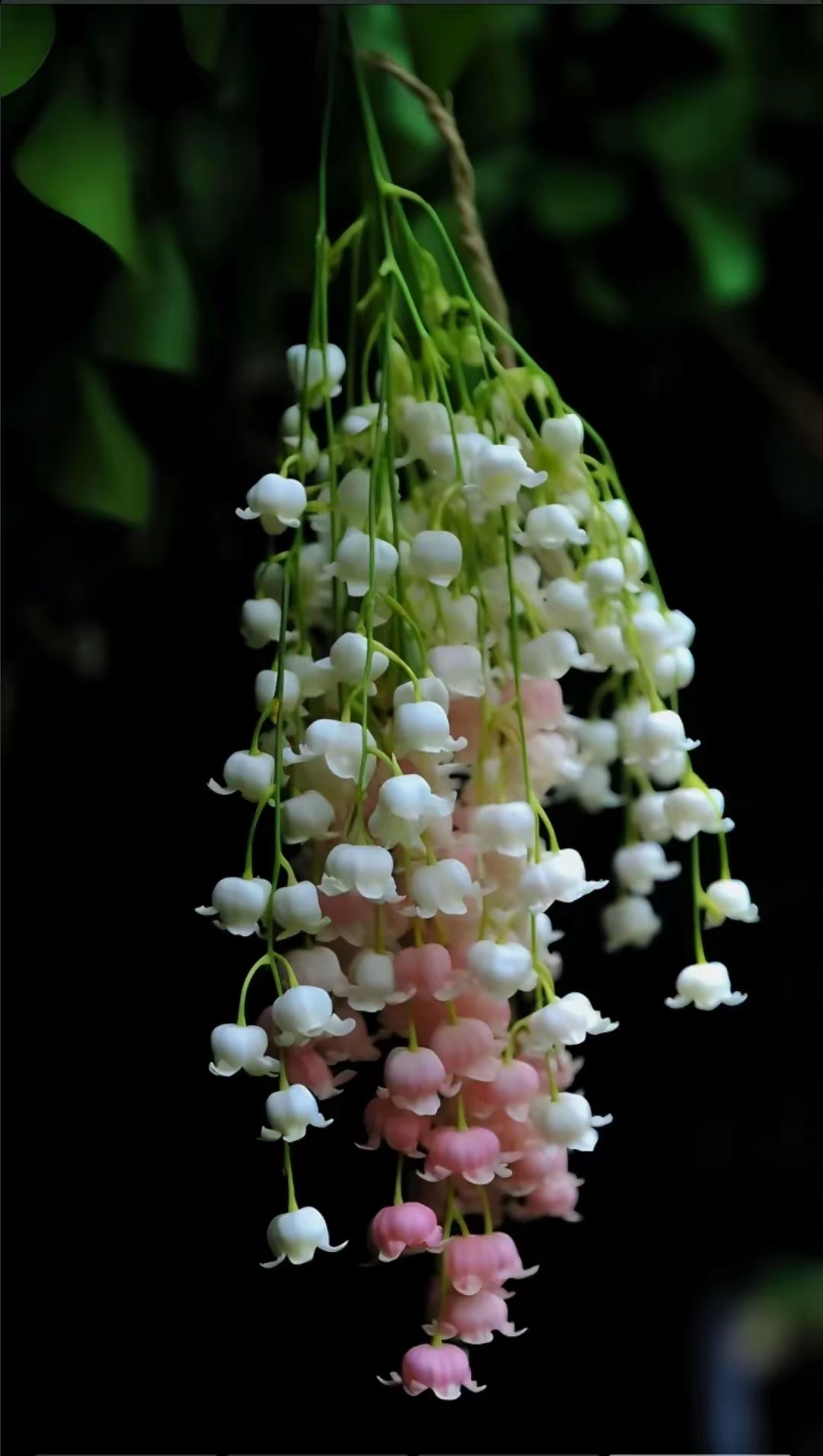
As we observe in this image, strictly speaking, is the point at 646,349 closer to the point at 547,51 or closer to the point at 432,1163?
the point at 547,51

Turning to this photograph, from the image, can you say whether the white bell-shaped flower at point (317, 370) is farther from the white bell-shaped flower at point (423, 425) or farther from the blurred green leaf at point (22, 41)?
the blurred green leaf at point (22, 41)

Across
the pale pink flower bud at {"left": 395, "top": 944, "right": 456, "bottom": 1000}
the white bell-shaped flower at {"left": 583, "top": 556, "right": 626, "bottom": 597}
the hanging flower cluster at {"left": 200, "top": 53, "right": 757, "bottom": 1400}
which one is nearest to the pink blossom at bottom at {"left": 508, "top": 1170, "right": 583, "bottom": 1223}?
the hanging flower cluster at {"left": 200, "top": 53, "right": 757, "bottom": 1400}

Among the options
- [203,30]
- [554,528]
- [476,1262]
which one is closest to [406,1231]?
[476,1262]

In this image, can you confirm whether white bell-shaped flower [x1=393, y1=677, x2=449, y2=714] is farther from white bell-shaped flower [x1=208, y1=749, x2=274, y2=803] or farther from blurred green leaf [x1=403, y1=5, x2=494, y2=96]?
blurred green leaf [x1=403, y1=5, x2=494, y2=96]

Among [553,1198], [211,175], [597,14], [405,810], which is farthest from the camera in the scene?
[597,14]

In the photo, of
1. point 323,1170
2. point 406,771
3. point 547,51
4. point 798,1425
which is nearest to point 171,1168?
point 323,1170

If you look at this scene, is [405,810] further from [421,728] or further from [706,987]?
[706,987]

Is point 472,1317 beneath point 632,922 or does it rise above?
beneath
